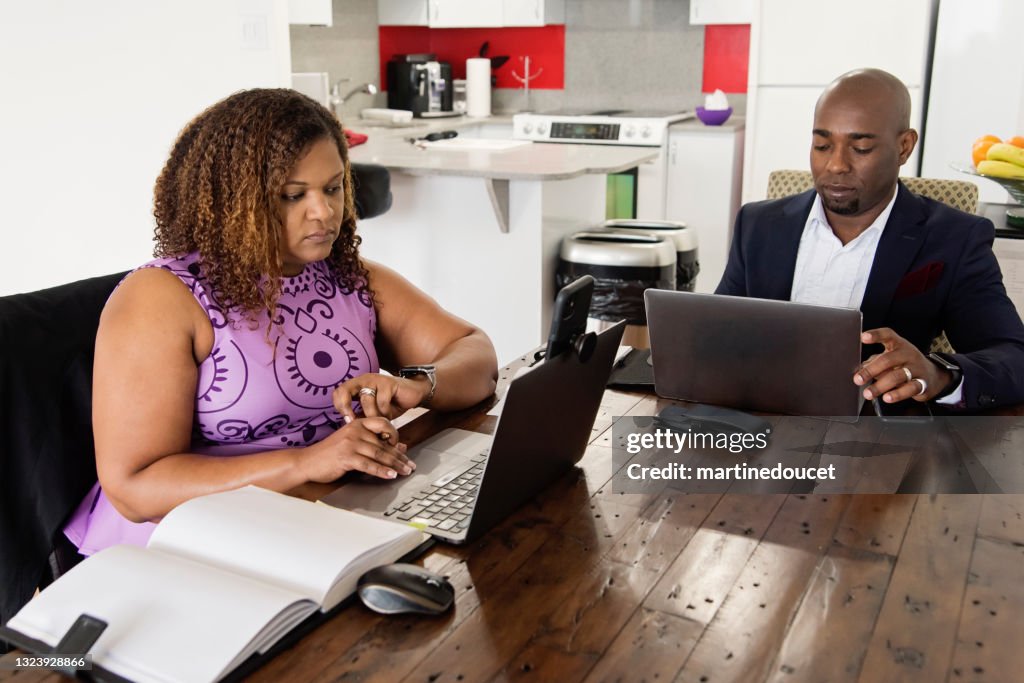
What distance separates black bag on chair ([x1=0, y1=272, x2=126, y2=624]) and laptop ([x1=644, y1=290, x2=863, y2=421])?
0.90 metres

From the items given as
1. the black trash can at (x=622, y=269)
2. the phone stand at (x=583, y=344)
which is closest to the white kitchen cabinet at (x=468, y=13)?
the black trash can at (x=622, y=269)

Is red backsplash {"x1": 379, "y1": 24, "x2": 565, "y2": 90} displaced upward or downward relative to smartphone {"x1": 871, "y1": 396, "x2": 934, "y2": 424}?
upward

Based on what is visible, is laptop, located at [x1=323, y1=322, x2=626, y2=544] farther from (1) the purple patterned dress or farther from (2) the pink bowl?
(2) the pink bowl

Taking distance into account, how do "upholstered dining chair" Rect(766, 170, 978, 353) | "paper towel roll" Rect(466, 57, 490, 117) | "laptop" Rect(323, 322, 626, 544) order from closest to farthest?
"laptop" Rect(323, 322, 626, 544) < "upholstered dining chair" Rect(766, 170, 978, 353) < "paper towel roll" Rect(466, 57, 490, 117)

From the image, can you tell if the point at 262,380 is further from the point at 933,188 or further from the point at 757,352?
the point at 933,188

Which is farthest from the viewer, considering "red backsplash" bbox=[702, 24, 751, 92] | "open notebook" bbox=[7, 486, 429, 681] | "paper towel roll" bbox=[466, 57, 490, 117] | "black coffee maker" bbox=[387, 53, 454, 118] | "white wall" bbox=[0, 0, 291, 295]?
"paper towel roll" bbox=[466, 57, 490, 117]

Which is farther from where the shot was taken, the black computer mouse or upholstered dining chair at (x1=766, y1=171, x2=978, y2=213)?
upholstered dining chair at (x1=766, y1=171, x2=978, y2=213)

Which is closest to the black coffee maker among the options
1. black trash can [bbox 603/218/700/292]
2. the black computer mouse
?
black trash can [bbox 603/218/700/292]

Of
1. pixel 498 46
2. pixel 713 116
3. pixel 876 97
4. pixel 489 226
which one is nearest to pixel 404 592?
pixel 876 97

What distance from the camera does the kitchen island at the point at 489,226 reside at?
11.3 feet

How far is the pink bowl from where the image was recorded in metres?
5.02

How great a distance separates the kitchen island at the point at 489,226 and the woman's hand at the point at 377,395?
5.99ft

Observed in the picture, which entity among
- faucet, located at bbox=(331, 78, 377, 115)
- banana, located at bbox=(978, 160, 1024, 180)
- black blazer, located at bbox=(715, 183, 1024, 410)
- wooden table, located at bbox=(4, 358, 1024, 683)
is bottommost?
wooden table, located at bbox=(4, 358, 1024, 683)

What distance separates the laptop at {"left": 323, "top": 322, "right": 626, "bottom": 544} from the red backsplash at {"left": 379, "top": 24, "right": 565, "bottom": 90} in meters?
4.73
